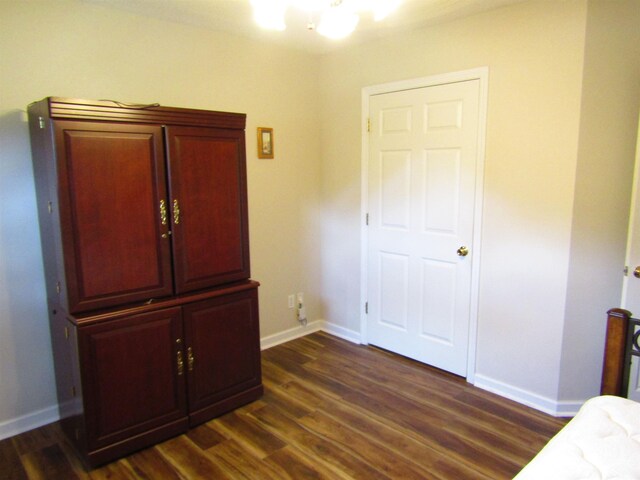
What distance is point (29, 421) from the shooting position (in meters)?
2.46

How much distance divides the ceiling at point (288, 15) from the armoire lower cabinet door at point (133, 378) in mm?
1790

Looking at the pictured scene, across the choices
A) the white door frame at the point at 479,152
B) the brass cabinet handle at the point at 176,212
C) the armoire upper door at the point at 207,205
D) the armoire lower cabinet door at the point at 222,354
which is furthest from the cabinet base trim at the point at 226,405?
the white door frame at the point at 479,152

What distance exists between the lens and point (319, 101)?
12.2ft

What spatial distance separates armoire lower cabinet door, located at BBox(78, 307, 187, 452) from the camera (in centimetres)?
211

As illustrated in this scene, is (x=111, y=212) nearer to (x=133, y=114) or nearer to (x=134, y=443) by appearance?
(x=133, y=114)

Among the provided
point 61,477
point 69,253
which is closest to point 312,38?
point 69,253

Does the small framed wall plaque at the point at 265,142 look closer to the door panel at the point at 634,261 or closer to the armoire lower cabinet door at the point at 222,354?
the armoire lower cabinet door at the point at 222,354

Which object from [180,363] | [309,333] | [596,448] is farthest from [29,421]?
[596,448]

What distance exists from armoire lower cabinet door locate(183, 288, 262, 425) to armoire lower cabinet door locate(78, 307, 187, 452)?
0.24ft

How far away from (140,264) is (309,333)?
2.00 metres

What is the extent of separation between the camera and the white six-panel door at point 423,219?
285cm

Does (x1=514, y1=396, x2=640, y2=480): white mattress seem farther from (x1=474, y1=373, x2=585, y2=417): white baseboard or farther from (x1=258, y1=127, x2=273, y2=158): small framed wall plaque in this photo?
(x1=258, y1=127, x2=273, y2=158): small framed wall plaque

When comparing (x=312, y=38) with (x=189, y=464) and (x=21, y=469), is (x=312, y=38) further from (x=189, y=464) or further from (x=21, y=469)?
(x=21, y=469)

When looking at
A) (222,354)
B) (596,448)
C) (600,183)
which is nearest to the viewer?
(596,448)
